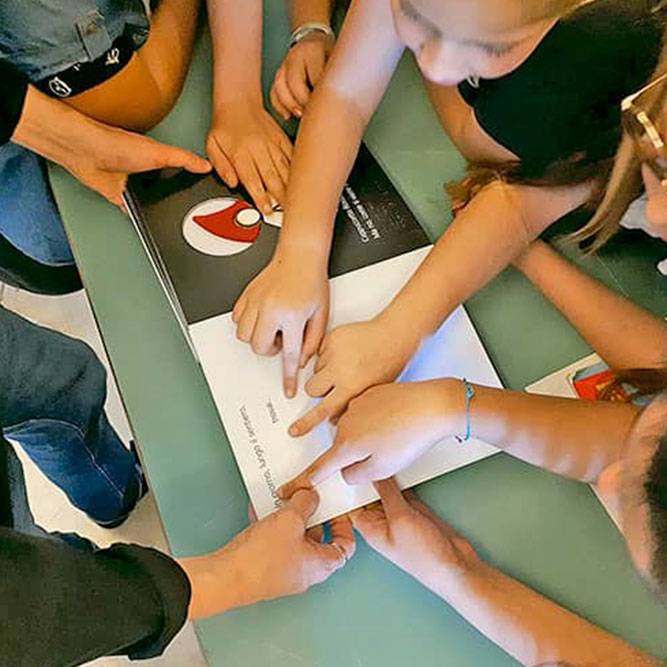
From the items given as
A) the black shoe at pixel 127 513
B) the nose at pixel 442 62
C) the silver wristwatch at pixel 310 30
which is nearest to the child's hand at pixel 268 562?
the nose at pixel 442 62

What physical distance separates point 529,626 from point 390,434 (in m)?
0.16

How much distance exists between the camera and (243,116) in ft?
2.75

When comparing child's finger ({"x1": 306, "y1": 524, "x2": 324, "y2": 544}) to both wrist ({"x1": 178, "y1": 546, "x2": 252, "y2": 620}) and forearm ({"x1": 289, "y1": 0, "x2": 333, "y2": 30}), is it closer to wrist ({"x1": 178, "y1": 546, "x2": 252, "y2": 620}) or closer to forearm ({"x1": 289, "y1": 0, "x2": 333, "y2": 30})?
wrist ({"x1": 178, "y1": 546, "x2": 252, "y2": 620})

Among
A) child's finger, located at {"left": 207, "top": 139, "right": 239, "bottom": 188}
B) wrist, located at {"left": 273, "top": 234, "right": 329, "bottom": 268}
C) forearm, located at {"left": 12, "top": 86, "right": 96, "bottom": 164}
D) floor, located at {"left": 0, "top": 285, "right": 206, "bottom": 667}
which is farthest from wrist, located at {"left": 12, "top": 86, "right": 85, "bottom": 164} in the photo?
floor, located at {"left": 0, "top": 285, "right": 206, "bottom": 667}

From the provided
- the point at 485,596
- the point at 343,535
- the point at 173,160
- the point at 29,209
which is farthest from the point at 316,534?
the point at 29,209

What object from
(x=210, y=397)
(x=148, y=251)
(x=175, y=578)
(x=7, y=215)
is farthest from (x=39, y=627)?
(x=7, y=215)

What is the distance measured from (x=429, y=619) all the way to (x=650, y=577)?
0.16 m

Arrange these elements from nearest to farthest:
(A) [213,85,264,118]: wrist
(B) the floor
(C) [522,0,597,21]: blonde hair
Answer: (C) [522,0,597,21]: blonde hair < (A) [213,85,264,118]: wrist < (B) the floor

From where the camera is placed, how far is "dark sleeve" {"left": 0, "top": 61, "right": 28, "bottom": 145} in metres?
0.76

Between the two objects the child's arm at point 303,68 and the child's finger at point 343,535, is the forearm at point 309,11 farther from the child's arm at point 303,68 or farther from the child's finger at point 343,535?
the child's finger at point 343,535

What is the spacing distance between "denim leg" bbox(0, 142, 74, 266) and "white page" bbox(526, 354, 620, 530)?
0.47 meters

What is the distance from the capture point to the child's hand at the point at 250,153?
808mm

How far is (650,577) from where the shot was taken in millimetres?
588

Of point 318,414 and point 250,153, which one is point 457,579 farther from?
point 250,153
